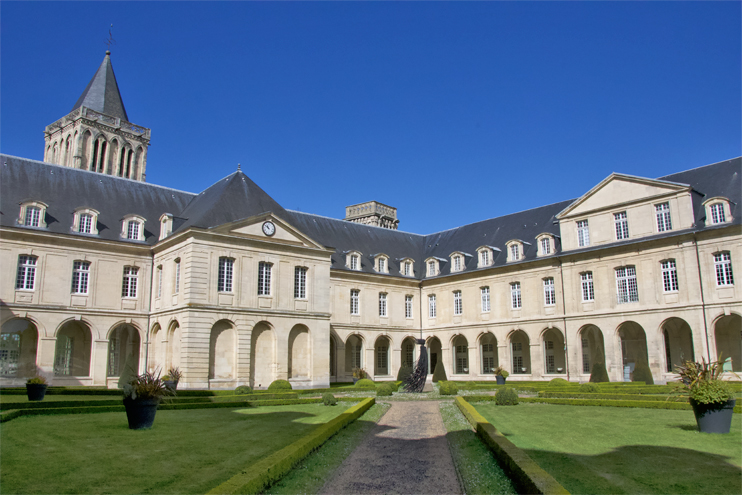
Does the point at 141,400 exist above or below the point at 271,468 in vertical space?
above

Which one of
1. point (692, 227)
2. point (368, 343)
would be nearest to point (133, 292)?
point (368, 343)

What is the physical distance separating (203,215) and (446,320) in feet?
61.0

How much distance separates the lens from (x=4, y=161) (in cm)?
2992

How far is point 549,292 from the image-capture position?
3434cm

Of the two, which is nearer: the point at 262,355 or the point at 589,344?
the point at 262,355

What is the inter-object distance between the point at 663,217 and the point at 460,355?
18407 millimetres

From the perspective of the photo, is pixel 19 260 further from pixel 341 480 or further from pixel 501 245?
pixel 501 245

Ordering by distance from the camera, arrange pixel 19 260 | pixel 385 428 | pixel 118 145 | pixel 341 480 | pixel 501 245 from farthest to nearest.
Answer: pixel 118 145 < pixel 501 245 < pixel 19 260 < pixel 385 428 < pixel 341 480

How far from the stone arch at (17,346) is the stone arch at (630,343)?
32006 millimetres

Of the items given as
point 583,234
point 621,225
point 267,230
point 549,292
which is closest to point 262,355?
Result: point 267,230

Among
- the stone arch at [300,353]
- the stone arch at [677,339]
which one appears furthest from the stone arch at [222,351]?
the stone arch at [677,339]

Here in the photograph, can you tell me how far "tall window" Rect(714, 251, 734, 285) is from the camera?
26.8 m

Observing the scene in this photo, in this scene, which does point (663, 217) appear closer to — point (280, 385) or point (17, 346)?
point (280, 385)

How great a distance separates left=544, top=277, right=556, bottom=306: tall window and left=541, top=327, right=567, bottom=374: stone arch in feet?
6.65
